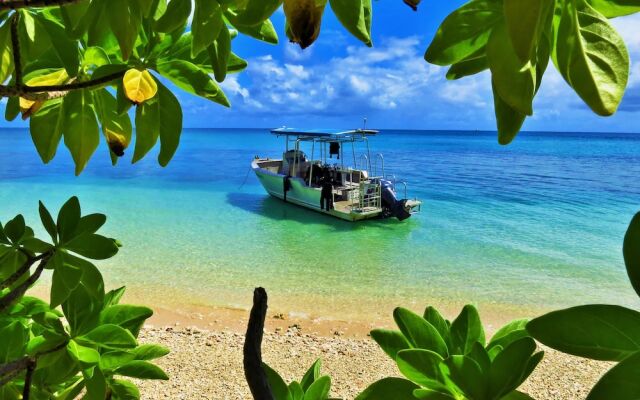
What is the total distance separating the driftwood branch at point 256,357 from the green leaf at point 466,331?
308mm

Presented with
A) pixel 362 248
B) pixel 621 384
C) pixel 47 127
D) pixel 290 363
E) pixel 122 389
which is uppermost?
pixel 47 127

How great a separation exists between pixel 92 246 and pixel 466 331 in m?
0.61

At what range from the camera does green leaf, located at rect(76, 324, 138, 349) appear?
2.64ft

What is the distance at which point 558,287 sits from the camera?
28.2ft

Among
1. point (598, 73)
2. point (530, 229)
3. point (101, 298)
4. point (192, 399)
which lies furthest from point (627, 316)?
point (530, 229)

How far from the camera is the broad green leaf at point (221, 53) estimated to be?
0.56 meters

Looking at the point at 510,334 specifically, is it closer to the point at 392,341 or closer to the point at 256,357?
the point at 392,341

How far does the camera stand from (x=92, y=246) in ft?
2.54

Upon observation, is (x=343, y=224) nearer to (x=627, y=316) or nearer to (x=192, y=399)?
(x=192, y=399)

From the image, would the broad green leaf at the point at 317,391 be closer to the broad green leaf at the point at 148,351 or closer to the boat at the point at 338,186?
the broad green leaf at the point at 148,351

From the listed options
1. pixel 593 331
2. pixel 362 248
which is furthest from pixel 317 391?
pixel 362 248

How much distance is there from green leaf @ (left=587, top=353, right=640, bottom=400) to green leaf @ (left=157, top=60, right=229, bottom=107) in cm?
55

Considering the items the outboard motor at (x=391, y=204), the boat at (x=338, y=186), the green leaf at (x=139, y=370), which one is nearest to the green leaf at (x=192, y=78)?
the green leaf at (x=139, y=370)

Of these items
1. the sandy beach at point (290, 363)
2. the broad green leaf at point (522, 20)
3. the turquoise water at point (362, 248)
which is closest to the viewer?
the broad green leaf at point (522, 20)
